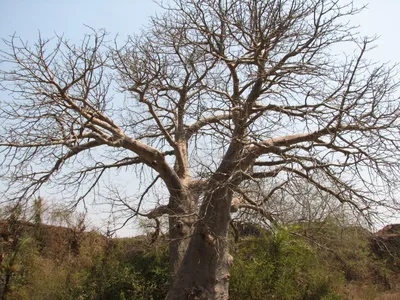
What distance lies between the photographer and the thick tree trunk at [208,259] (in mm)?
5902

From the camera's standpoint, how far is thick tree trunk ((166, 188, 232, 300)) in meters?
5.90

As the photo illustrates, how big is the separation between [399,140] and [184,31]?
341 cm

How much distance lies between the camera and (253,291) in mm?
8391

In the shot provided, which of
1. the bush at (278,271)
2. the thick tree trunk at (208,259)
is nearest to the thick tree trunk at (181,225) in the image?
the thick tree trunk at (208,259)

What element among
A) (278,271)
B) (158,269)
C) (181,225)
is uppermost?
(181,225)

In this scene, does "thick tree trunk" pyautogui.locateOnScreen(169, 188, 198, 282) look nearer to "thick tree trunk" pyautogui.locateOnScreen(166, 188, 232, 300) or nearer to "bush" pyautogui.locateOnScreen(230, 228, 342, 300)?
"thick tree trunk" pyautogui.locateOnScreen(166, 188, 232, 300)

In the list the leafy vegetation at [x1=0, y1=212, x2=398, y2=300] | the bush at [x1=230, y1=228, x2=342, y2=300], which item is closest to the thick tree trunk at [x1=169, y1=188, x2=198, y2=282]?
the leafy vegetation at [x1=0, y1=212, x2=398, y2=300]

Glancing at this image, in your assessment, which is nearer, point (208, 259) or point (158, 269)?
point (208, 259)

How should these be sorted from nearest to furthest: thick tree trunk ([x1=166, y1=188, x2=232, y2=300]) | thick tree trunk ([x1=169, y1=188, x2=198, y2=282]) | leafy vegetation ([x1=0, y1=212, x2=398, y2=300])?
thick tree trunk ([x1=166, y1=188, x2=232, y2=300]), thick tree trunk ([x1=169, y1=188, x2=198, y2=282]), leafy vegetation ([x1=0, y1=212, x2=398, y2=300])

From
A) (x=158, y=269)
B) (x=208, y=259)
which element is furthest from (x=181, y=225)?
(x=158, y=269)

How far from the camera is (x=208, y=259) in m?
6.00

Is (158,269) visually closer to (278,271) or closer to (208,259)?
(278,271)

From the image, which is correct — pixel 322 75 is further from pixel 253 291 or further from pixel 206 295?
pixel 253 291

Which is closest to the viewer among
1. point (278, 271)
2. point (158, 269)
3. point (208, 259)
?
point (208, 259)
